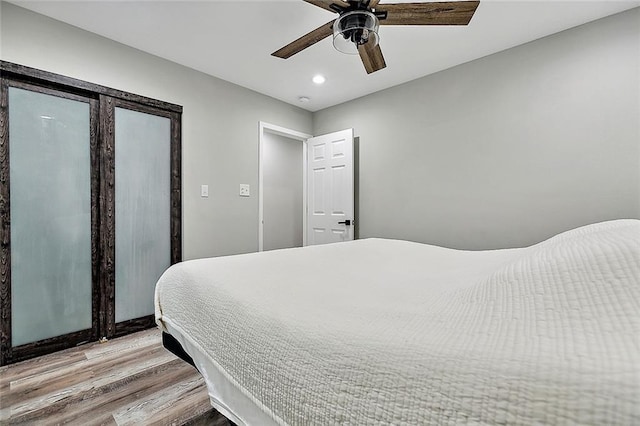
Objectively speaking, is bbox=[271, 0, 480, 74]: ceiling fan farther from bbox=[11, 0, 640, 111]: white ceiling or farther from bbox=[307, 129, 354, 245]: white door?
bbox=[307, 129, 354, 245]: white door

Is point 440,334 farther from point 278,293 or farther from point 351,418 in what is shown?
point 278,293

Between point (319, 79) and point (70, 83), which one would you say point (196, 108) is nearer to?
point (70, 83)

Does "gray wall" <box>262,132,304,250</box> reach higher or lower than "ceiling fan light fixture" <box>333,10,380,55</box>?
lower

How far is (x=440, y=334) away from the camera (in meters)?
0.59

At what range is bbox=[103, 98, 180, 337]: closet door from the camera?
98.3 inches

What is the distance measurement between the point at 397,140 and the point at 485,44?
3.78ft

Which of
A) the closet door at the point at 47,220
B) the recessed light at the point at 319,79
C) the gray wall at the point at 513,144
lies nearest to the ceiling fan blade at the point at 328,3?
the recessed light at the point at 319,79

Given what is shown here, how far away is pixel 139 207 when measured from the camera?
2.62 meters

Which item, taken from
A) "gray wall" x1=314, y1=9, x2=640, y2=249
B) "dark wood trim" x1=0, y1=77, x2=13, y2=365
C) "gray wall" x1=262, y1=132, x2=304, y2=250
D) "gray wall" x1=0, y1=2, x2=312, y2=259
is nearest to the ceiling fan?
"gray wall" x1=314, y1=9, x2=640, y2=249

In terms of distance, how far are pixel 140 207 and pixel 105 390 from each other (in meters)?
1.46

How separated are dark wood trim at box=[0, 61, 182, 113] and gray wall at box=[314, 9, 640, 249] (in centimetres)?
235

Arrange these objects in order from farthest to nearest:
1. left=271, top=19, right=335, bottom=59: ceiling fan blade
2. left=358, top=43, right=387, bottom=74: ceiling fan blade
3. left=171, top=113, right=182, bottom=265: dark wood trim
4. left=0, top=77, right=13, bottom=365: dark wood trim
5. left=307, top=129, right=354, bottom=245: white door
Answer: left=307, top=129, right=354, bottom=245: white door
left=171, top=113, right=182, bottom=265: dark wood trim
left=0, top=77, right=13, bottom=365: dark wood trim
left=358, top=43, right=387, bottom=74: ceiling fan blade
left=271, top=19, right=335, bottom=59: ceiling fan blade

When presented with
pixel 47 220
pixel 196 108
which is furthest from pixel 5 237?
pixel 196 108

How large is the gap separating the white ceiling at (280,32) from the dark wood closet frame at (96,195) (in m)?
0.47
